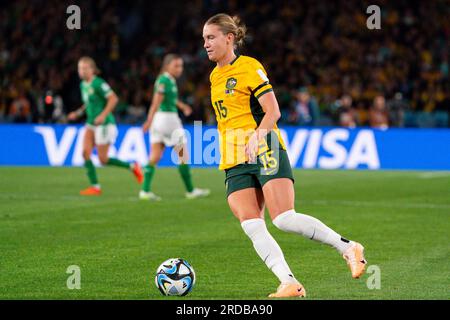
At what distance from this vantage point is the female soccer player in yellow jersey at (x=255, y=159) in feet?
25.7

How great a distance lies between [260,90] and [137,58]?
25698 mm

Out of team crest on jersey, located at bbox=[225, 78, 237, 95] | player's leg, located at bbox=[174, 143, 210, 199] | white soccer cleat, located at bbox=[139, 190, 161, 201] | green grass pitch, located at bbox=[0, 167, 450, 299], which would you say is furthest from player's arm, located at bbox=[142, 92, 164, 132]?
team crest on jersey, located at bbox=[225, 78, 237, 95]

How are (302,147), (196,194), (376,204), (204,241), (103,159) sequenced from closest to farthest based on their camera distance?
(204,241) → (376,204) → (196,194) → (103,159) → (302,147)

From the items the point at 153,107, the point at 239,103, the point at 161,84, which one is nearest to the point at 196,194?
the point at 153,107

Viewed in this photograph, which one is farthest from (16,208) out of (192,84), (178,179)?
(192,84)

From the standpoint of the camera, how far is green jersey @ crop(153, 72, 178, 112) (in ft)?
54.1

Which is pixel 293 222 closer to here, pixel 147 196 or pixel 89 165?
pixel 147 196

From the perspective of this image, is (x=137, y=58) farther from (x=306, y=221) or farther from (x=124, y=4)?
(x=306, y=221)

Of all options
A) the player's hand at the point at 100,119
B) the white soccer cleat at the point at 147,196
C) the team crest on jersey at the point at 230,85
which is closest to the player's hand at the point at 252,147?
the team crest on jersey at the point at 230,85

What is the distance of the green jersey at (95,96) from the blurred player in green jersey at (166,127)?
44.4 inches

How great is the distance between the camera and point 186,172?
16.6 meters

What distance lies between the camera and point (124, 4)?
34.8 meters

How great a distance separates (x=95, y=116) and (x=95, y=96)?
349mm

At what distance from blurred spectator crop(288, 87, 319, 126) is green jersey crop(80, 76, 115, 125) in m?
9.27
